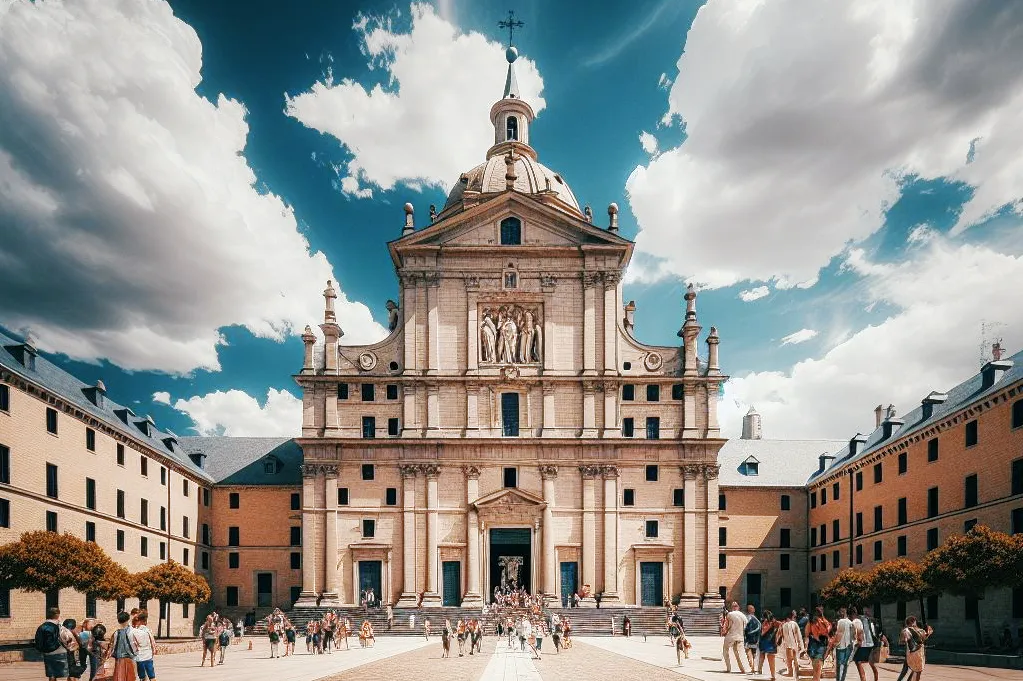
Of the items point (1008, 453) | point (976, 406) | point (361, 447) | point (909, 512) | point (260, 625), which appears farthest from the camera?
point (361, 447)

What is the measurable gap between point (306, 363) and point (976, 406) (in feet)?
139

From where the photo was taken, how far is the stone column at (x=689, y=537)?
55.9 metres

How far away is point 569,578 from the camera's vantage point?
2233 inches

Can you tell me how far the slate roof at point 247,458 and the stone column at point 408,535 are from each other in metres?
11.0

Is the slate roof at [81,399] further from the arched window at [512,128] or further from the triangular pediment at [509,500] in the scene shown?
the arched window at [512,128]

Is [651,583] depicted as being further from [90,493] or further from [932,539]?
[90,493]

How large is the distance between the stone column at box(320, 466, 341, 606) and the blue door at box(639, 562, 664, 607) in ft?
68.9

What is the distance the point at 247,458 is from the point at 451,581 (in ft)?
69.3

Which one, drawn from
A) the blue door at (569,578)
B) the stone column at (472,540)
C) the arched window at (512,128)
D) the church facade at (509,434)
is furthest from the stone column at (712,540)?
the arched window at (512,128)

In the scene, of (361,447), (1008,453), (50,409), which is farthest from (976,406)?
(50,409)

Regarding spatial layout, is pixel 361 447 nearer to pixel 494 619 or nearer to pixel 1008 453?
pixel 494 619

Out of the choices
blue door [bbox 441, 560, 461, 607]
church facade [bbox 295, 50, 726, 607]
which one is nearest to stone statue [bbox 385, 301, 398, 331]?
church facade [bbox 295, 50, 726, 607]

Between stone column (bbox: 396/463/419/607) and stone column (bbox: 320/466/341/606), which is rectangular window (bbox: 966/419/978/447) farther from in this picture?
stone column (bbox: 320/466/341/606)

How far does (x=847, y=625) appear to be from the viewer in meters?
21.0
